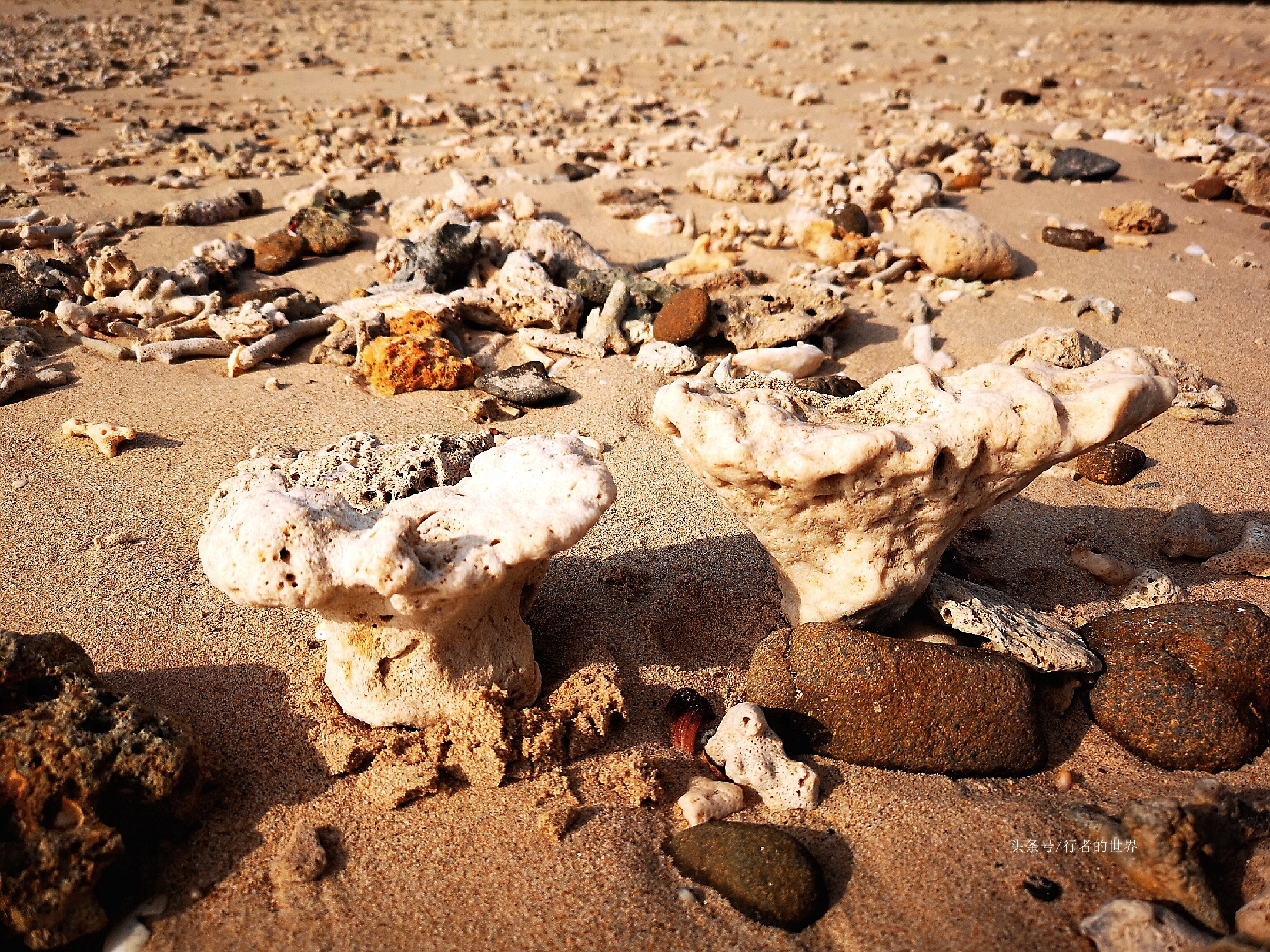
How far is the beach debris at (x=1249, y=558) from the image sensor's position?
3256 millimetres

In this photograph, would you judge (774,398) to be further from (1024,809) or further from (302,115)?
(302,115)

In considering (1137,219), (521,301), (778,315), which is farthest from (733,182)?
(1137,219)

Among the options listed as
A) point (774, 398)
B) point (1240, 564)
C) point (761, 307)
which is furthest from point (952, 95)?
point (774, 398)

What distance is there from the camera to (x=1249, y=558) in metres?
3.28

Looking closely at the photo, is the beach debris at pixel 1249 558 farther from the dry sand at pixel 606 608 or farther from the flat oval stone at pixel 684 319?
the flat oval stone at pixel 684 319

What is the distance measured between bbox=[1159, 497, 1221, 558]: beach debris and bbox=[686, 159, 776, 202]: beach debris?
4.52 metres

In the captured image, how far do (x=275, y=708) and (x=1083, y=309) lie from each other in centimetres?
544

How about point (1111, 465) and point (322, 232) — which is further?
point (322, 232)

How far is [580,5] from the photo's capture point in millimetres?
17844

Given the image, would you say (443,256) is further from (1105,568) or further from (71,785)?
(1105,568)

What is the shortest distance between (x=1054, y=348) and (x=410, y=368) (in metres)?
3.62

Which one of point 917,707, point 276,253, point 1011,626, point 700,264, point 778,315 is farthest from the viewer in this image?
point 700,264

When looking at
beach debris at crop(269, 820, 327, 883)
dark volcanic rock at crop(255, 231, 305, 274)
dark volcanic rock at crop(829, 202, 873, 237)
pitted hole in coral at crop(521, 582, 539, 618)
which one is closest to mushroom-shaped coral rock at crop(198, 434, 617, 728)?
pitted hole in coral at crop(521, 582, 539, 618)

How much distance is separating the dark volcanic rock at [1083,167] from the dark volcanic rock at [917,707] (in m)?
6.59
